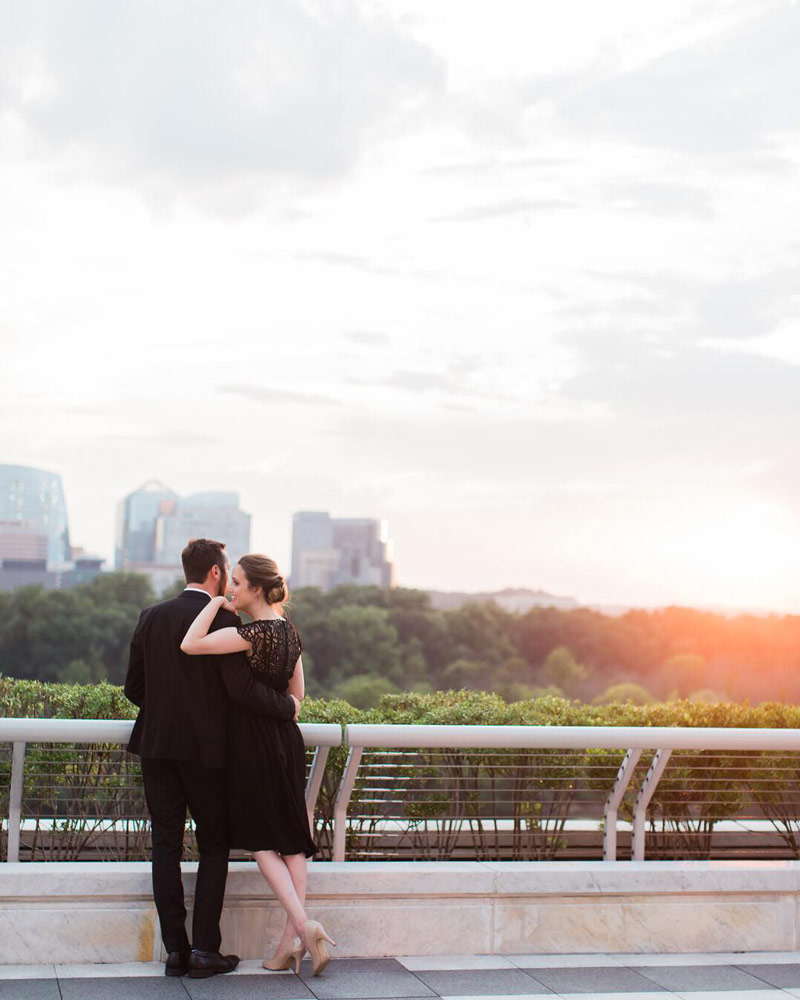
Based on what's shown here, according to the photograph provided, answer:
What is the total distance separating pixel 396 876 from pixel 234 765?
1.02 m

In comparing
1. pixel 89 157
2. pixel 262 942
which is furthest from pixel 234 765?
pixel 89 157

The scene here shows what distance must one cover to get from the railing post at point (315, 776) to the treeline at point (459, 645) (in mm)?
64043

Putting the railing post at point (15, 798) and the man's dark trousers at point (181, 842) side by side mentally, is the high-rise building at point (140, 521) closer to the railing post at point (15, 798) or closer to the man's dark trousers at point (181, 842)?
the railing post at point (15, 798)

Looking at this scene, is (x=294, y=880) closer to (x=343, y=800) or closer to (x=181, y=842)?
(x=181, y=842)

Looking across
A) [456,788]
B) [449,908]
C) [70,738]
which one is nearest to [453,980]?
[449,908]

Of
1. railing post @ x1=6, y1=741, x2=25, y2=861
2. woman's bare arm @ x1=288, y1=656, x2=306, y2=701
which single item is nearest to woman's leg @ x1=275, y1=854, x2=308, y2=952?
woman's bare arm @ x1=288, y1=656, x2=306, y2=701

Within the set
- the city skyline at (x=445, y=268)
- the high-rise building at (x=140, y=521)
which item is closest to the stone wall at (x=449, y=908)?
the city skyline at (x=445, y=268)

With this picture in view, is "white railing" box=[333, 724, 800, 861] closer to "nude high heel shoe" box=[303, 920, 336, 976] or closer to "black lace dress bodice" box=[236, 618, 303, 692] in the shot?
"black lace dress bodice" box=[236, 618, 303, 692]

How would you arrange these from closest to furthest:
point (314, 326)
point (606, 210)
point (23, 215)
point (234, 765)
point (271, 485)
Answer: point (234, 765) < point (606, 210) < point (23, 215) < point (314, 326) < point (271, 485)

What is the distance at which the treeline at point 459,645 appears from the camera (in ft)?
256

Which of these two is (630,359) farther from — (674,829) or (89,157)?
(674,829)

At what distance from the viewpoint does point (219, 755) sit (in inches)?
209

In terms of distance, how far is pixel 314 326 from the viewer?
87.4m

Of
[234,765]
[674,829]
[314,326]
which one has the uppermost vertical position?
[314,326]
